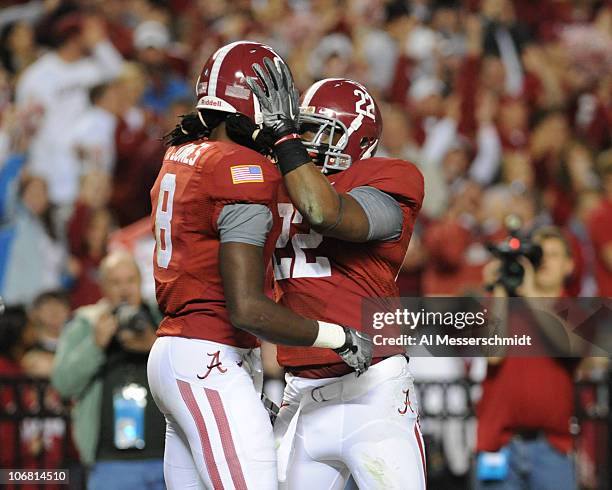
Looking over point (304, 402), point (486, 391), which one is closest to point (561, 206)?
point (486, 391)

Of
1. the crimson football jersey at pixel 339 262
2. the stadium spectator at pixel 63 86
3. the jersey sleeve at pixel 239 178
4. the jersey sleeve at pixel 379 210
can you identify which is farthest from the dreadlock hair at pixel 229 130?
the stadium spectator at pixel 63 86

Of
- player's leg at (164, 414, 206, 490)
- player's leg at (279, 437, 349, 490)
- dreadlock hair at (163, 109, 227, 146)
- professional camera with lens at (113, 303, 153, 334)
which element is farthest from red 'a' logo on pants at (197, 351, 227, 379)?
professional camera with lens at (113, 303, 153, 334)

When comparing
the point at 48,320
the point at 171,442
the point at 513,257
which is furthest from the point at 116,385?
the point at 513,257

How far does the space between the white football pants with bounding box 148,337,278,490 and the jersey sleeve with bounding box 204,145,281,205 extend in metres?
0.46

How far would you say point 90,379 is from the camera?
563cm

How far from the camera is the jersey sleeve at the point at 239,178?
3668mm

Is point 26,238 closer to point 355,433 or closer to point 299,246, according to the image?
point 299,246

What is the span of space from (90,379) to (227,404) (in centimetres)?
204

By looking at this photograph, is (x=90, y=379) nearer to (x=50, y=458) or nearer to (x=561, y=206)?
(x=50, y=458)

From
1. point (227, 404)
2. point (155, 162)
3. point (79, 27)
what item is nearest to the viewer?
point (227, 404)

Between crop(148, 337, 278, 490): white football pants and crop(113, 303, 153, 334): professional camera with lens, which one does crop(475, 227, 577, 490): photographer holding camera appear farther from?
crop(148, 337, 278, 490): white football pants

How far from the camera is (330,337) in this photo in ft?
12.2

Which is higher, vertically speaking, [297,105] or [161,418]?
[297,105]

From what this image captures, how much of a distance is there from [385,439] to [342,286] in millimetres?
503
